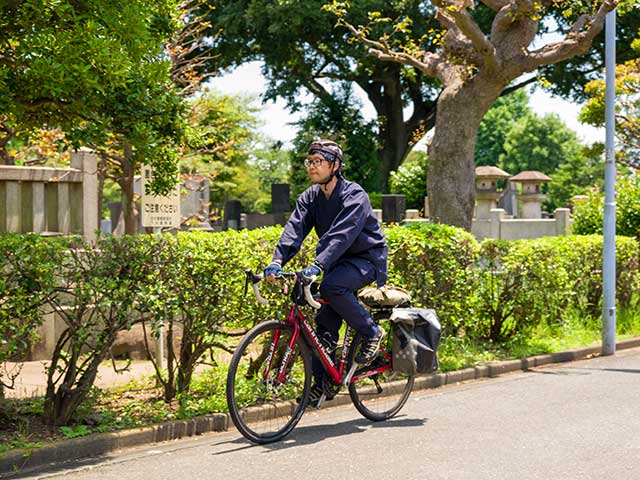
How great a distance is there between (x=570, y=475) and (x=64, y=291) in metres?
3.59

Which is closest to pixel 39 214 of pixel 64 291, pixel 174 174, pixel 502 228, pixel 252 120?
pixel 174 174

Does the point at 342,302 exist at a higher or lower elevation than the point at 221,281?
lower

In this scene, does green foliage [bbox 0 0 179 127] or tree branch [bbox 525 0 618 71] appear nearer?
green foliage [bbox 0 0 179 127]

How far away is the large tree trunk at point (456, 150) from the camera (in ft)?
37.7

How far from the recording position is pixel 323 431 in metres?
6.64

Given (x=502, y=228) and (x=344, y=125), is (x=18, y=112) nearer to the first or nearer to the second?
(x=502, y=228)

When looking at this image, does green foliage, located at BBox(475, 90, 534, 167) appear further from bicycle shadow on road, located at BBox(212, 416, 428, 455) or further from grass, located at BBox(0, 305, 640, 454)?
bicycle shadow on road, located at BBox(212, 416, 428, 455)

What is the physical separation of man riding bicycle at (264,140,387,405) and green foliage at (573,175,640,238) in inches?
390

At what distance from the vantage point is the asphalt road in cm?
546

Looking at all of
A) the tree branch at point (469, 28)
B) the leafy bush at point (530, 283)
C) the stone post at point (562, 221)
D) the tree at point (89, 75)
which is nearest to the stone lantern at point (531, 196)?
the stone post at point (562, 221)

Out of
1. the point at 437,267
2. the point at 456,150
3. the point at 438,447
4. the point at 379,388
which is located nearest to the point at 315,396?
the point at 379,388

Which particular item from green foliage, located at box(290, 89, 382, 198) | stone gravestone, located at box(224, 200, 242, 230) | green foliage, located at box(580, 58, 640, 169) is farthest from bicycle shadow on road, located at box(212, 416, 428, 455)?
green foliage, located at box(290, 89, 382, 198)

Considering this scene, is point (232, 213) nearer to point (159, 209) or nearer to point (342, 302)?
point (159, 209)

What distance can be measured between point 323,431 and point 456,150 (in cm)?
584
